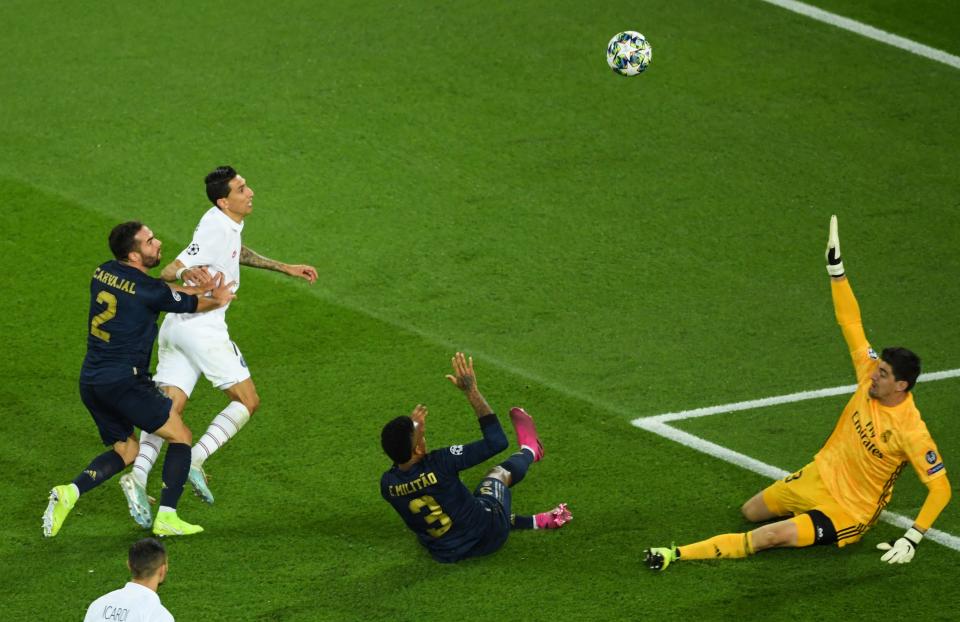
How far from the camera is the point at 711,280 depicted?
13.8 metres

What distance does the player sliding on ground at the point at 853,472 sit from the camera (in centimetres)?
936

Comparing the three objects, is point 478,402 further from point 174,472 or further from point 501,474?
point 174,472

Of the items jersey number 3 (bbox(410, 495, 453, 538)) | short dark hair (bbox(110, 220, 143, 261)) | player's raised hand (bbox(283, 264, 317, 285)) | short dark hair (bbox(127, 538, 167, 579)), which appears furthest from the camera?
player's raised hand (bbox(283, 264, 317, 285))

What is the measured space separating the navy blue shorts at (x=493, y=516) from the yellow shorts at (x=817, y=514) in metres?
1.88

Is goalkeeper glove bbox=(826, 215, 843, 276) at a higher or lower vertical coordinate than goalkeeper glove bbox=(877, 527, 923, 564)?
higher

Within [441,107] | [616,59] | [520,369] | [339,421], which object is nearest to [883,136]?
[616,59]

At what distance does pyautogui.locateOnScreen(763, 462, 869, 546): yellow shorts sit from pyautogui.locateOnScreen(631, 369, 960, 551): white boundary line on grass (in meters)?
0.64

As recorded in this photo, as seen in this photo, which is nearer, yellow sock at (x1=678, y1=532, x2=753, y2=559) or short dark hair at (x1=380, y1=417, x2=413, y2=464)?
short dark hair at (x1=380, y1=417, x2=413, y2=464)

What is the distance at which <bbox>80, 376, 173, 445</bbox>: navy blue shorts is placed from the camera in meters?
9.81

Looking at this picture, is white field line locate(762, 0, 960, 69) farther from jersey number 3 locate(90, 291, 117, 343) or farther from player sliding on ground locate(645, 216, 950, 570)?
jersey number 3 locate(90, 291, 117, 343)

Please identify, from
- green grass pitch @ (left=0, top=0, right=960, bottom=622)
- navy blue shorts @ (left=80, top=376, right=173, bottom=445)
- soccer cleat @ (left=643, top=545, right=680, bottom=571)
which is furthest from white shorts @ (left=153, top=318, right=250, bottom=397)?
soccer cleat @ (left=643, top=545, right=680, bottom=571)

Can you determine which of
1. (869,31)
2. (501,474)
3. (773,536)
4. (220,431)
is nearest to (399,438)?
(501,474)

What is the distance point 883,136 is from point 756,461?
6.36 m

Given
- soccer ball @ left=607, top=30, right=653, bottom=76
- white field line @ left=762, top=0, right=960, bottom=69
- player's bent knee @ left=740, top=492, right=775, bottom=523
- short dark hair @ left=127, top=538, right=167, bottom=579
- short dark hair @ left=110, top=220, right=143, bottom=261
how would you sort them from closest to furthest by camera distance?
short dark hair @ left=127, top=538, right=167, bottom=579 < short dark hair @ left=110, top=220, right=143, bottom=261 < player's bent knee @ left=740, top=492, right=775, bottom=523 < soccer ball @ left=607, top=30, right=653, bottom=76 < white field line @ left=762, top=0, right=960, bottom=69
